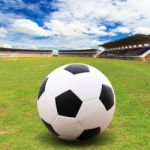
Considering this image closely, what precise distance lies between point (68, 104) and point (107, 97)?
2.61 ft

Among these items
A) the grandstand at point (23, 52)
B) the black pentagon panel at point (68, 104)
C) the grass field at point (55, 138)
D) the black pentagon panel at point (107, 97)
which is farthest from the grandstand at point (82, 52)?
the black pentagon panel at point (68, 104)

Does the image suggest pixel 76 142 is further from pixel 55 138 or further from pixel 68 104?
pixel 68 104

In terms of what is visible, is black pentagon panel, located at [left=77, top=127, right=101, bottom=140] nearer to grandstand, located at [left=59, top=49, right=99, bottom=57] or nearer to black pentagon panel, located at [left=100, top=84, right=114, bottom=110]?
black pentagon panel, located at [left=100, top=84, right=114, bottom=110]

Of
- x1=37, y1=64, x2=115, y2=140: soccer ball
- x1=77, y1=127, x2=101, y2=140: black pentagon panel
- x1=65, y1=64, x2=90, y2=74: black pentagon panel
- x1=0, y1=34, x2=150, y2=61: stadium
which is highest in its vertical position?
x1=0, y1=34, x2=150, y2=61: stadium

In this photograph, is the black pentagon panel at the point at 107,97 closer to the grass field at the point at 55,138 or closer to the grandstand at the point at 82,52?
the grass field at the point at 55,138

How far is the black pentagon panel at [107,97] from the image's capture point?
525 cm


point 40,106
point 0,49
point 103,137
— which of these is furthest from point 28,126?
point 0,49

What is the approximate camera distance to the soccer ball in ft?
16.5

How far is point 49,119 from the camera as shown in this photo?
5277 millimetres

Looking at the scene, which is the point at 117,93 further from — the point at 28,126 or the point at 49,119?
the point at 49,119

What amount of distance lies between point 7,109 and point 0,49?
11020cm

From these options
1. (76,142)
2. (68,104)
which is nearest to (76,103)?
(68,104)

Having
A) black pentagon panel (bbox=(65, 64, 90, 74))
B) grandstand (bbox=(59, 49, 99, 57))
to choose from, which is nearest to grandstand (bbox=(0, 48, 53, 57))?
grandstand (bbox=(59, 49, 99, 57))

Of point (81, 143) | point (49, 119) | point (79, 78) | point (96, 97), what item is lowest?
point (81, 143)
